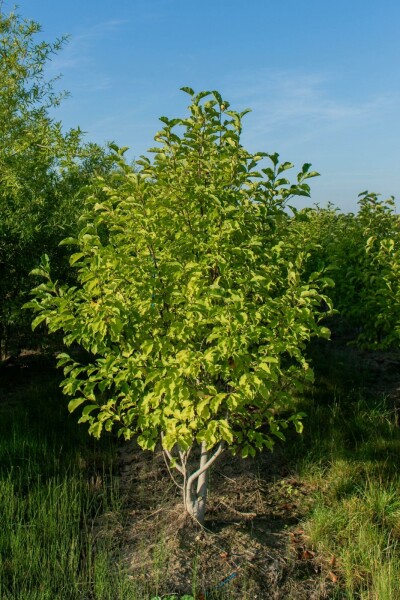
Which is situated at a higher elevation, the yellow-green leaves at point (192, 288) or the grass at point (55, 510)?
the yellow-green leaves at point (192, 288)

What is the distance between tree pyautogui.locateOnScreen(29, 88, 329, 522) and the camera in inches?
148

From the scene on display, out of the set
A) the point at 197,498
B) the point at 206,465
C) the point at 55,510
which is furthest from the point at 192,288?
the point at 55,510

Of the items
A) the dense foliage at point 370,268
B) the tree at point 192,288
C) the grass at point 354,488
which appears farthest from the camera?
the dense foliage at point 370,268

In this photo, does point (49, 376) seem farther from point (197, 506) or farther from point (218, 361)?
point (218, 361)

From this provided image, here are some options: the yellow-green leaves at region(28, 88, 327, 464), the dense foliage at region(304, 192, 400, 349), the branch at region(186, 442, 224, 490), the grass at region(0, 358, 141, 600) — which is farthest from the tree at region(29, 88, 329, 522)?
the dense foliage at region(304, 192, 400, 349)

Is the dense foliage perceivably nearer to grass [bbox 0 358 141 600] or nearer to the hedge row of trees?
the hedge row of trees

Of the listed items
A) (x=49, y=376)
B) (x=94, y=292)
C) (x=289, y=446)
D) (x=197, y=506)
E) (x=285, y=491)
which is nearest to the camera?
(x=94, y=292)

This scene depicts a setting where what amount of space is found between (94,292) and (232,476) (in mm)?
2850

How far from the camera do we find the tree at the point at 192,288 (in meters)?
3.75

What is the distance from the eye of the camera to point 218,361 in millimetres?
3965

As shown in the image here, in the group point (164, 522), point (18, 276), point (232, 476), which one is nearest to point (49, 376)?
point (18, 276)

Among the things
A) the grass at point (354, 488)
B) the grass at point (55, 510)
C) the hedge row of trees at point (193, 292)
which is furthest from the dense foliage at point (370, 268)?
the grass at point (55, 510)

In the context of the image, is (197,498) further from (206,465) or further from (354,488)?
(354,488)

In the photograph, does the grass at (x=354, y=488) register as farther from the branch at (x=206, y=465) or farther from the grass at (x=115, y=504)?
the branch at (x=206, y=465)
